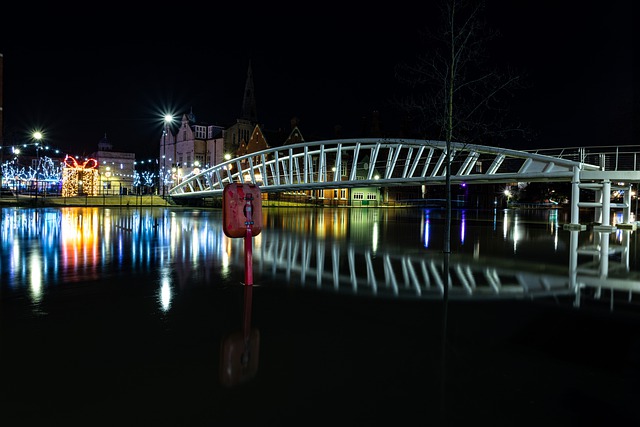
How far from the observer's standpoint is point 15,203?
47062 mm

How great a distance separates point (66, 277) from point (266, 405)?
714cm

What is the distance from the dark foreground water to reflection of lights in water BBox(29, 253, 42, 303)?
0.08 m

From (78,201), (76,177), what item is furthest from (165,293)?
(76,177)

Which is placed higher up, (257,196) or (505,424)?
(257,196)

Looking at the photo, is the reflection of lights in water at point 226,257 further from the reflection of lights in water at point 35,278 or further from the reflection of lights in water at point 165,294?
the reflection of lights in water at point 35,278

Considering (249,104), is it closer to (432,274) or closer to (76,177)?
(76,177)

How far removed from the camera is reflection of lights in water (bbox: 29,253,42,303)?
7616 millimetres

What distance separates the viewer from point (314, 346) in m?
5.25

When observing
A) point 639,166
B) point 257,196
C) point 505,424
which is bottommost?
point 505,424

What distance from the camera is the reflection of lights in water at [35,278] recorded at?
25.0 feet

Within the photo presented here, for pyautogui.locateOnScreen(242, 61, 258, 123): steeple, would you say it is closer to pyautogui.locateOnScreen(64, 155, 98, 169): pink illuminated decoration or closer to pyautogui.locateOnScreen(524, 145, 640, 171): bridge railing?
pyautogui.locateOnScreen(64, 155, 98, 169): pink illuminated decoration

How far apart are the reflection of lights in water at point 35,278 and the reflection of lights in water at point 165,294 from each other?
1801 mm

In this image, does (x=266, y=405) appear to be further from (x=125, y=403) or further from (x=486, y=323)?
(x=486, y=323)

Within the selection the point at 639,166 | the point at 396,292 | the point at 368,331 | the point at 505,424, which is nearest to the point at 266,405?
the point at 505,424
